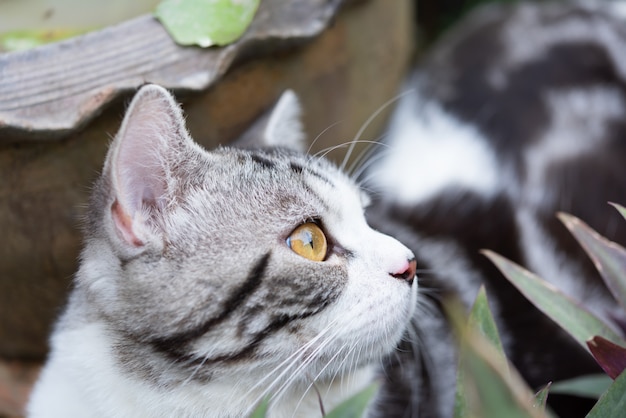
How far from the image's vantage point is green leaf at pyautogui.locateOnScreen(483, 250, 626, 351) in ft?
3.12

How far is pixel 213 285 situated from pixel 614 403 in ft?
1.55

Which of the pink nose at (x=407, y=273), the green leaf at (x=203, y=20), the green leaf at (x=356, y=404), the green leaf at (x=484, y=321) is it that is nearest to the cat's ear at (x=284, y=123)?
the green leaf at (x=203, y=20)

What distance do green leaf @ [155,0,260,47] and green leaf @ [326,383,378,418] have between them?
0.71 m

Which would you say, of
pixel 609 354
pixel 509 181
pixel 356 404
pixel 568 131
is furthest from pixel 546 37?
pixel 356 404

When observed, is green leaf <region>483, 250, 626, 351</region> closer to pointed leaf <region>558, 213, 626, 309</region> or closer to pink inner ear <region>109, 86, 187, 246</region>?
pointed leaf <region>558, 213, 626, 309</region>

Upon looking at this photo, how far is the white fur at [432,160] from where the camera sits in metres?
1.54

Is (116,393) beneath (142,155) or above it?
beneath

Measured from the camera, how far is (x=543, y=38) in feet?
5.63

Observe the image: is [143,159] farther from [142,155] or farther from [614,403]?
[614,403]

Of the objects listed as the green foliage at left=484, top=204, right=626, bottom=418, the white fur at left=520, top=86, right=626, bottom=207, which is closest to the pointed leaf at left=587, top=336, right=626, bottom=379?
the green foliage at left=484, top=204, right=626, bottom=418

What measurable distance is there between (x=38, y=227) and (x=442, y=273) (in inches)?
31.0

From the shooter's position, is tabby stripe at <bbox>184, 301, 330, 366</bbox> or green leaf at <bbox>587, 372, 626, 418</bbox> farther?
tabby stripe at <bbox>184, 301, 330, 366</bbox>

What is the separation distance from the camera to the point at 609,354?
0.85 metres

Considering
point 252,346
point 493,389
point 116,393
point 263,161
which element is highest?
point 493,389
